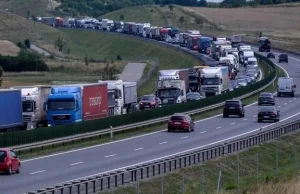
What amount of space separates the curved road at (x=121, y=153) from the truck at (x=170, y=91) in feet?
15.2

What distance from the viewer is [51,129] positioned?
47.9 metres

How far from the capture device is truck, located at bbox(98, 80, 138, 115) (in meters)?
67.2

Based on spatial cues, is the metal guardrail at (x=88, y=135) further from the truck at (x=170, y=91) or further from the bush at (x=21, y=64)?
the bush at (x=21, y=64)

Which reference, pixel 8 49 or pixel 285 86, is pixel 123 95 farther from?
pixel 8 49

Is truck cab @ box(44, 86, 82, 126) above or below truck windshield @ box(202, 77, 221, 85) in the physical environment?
above

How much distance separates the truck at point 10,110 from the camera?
174 ft

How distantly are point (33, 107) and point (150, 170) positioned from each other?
2365cm

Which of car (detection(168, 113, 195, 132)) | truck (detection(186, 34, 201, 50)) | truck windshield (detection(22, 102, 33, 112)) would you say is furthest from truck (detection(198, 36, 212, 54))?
truck windshield (detection(22, 102, 33, 112))

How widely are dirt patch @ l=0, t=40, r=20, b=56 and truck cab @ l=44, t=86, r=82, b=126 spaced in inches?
3018

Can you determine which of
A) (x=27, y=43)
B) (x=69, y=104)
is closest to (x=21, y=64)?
(x=27, y=43)

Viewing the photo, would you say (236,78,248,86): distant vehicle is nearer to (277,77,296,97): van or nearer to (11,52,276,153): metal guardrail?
(277,77,296,97): van

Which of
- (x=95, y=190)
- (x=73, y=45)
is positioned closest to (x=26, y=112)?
(x=95, y=190)

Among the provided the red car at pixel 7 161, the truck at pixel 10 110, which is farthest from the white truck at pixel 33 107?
the red car at pixel 7 161

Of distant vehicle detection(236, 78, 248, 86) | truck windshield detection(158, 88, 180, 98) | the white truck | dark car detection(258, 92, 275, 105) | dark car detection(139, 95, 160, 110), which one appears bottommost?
distant vehicle detection(236, 78, 248, 86)
